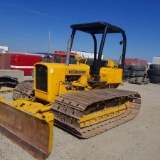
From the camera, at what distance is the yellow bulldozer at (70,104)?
4.17m

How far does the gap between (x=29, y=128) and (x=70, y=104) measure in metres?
1.04

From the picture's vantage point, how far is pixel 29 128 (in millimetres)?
4262

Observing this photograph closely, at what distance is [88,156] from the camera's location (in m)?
4.14

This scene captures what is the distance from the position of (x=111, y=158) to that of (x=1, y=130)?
8.50 ft

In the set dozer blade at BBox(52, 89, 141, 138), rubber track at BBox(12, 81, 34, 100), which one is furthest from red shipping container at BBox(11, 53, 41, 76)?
dozer blade at BBox(52, 89, 141, 138)

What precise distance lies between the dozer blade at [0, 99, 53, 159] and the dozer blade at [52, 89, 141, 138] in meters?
0.56

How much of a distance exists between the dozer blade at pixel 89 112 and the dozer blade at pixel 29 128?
556mm

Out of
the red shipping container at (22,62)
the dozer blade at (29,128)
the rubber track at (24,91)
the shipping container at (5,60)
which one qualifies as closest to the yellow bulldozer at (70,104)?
the dozer blade at (29,128)

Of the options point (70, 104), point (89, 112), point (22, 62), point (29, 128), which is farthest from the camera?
point (22, 62)

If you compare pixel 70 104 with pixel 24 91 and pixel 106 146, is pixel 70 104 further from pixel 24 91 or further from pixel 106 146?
pixel 24 91

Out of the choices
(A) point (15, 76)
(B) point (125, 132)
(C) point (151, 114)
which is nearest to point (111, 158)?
(B) point (125, 132)

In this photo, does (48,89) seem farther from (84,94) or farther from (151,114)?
(151,114)

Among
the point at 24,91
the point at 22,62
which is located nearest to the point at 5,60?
the point at 22,62

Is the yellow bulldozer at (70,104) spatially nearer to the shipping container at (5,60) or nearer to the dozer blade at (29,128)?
the dozer blade at (29,128)
